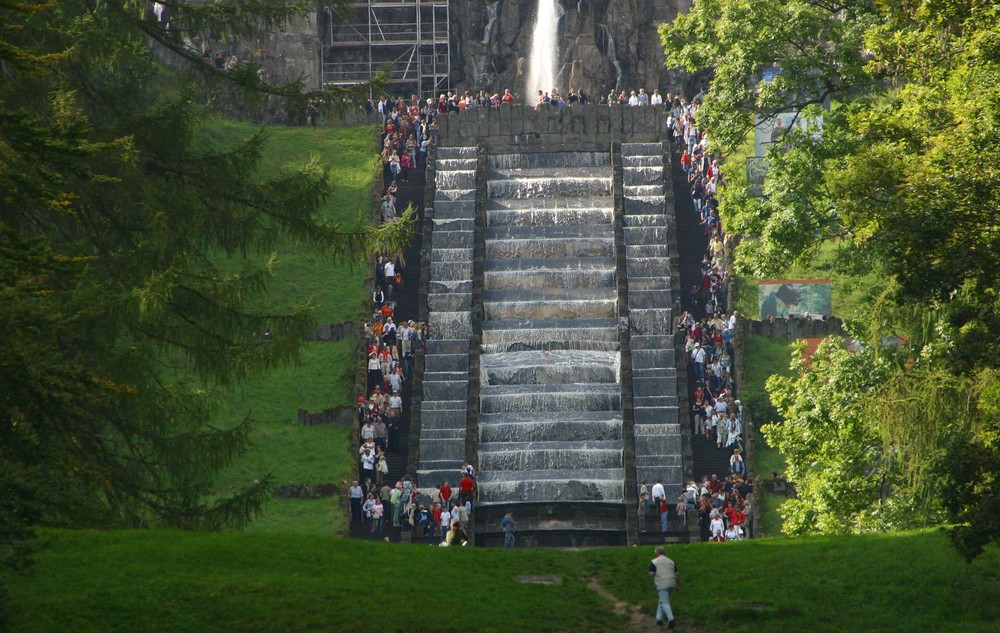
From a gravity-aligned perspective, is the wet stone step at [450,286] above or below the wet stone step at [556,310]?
above

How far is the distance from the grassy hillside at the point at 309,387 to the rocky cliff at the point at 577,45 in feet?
42.5

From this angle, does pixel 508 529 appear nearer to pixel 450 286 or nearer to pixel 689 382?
pixel 689 382

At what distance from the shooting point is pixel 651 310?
52188mm

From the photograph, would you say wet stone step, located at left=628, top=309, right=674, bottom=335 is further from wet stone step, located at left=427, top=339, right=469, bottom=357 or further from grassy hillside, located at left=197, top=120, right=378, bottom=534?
grassy hillside, located at left=197, top=120, right=378, bottom=534

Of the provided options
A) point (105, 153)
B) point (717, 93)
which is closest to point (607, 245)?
point (717, 93)

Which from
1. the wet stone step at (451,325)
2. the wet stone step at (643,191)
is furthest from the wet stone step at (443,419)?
the wet stone step at (643,191)

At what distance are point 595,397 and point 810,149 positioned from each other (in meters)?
15.3

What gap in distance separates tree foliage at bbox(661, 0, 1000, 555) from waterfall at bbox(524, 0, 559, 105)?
127 ft

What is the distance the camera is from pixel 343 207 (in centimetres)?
6109

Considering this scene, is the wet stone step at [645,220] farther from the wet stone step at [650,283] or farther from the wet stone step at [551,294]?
the wet stone step at [551,294]

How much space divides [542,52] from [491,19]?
3.02 m

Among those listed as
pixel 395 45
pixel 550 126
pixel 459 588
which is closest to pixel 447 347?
pixel 550 126

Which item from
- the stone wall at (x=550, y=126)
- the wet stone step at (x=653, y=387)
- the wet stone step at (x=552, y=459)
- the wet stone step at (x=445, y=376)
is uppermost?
the stone wall at (x=550, y=126)

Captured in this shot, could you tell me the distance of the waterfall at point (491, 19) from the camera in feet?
257
